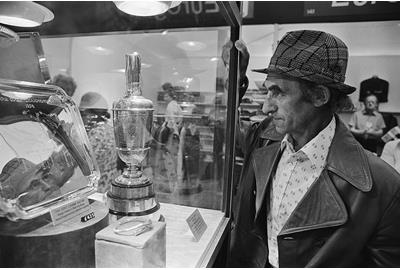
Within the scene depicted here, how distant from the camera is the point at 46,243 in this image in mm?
482

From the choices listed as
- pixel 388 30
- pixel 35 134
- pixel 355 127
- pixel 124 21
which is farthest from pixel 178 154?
pixel 355 127

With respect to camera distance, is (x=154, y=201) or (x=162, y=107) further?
(x=162, y=107)

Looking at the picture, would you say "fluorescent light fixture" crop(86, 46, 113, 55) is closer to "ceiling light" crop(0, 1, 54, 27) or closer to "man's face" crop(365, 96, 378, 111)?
"ceiling light" crop(0, 1, 54, 27)

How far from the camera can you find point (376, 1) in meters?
1.54

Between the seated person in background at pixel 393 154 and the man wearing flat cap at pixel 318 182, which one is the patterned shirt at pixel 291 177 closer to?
the man wearing flat cap at pixel 318 182

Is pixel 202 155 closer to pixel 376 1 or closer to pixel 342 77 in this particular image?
pixel 342 77

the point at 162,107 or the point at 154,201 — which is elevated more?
the point at 162,107

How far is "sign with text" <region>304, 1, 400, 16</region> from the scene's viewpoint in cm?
154

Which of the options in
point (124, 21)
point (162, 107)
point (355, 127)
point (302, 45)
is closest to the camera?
point (302, 45)

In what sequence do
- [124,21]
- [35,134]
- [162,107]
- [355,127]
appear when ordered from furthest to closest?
[355,127] < [162,107] < [124,21] < [35,134]

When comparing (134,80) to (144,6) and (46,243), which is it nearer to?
(144,6)

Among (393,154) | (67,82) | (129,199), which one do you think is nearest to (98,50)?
(67,82)

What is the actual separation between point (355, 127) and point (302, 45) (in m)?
2.21

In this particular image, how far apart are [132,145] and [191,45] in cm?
141
